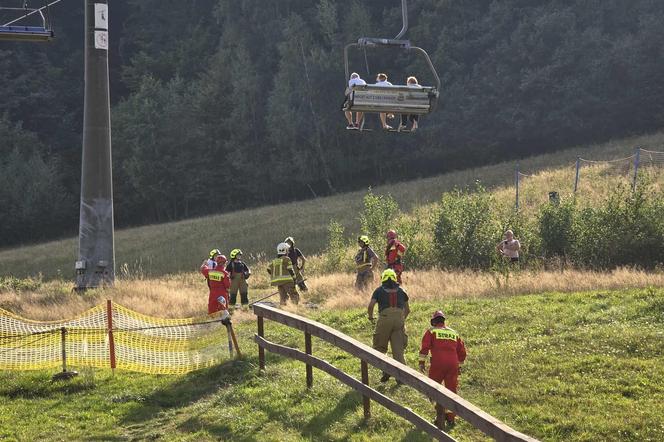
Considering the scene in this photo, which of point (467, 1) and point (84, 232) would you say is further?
point (467, 1)

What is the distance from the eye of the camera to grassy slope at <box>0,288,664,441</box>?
421 inches

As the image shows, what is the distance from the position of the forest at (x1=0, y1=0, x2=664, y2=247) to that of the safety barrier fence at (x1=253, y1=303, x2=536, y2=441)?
49.9m

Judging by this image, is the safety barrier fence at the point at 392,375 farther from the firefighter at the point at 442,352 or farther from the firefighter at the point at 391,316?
the firefighter at the point at 391,316

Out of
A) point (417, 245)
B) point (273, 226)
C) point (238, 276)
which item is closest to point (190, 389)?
point (238, 276)

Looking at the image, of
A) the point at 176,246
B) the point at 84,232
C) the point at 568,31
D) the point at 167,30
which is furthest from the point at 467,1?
the point at 84,232

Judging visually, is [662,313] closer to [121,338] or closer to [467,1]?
[121,338]

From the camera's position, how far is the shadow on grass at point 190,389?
12.0m

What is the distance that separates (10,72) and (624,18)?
49917mm

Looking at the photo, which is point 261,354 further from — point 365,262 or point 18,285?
point 18,285

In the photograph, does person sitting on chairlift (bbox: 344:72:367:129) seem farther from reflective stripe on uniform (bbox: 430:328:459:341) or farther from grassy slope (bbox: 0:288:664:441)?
reflective stripe on uniform (bbox: 430:328:459:341)

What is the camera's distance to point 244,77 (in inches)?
2662

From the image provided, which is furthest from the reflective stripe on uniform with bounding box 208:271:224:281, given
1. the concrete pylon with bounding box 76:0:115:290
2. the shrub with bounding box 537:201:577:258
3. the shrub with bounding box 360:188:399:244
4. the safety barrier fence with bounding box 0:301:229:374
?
the shrub with bounding box 360:188:399:244

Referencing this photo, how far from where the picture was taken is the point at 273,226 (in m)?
46.1

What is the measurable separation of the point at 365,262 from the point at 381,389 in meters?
7.89
